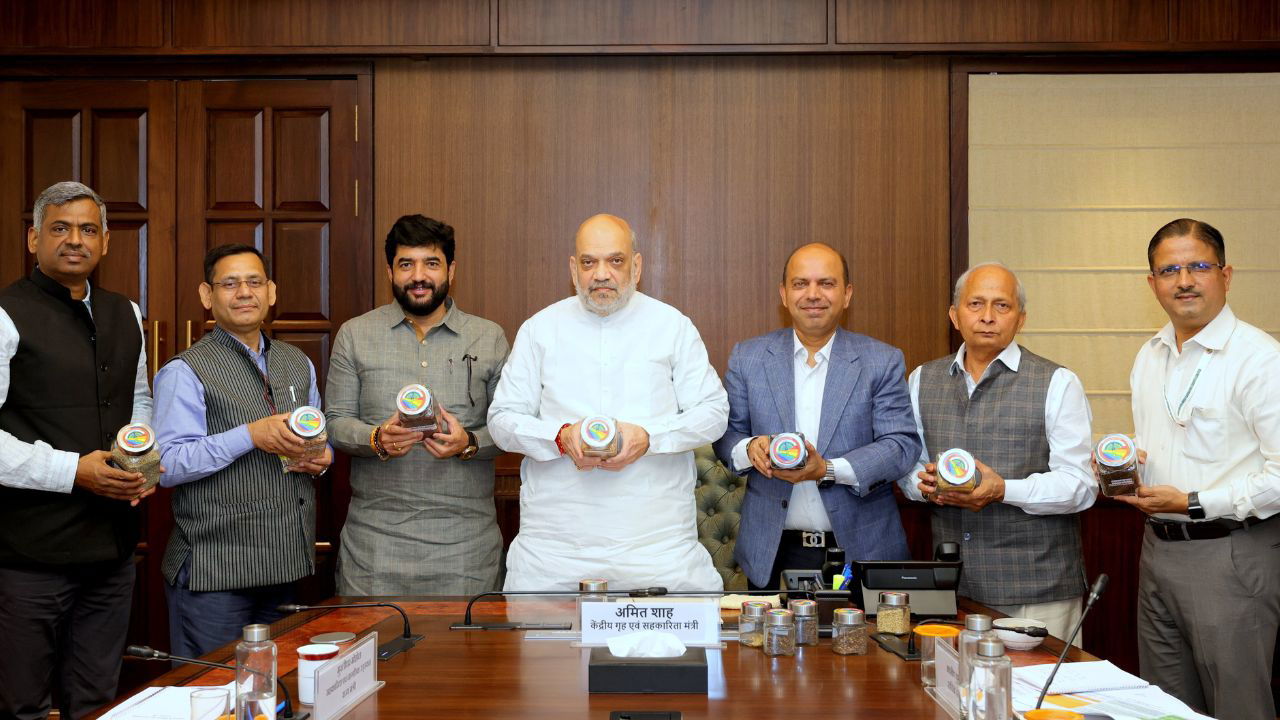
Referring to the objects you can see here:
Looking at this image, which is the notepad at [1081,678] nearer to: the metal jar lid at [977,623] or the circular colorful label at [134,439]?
the metal jar lid at [977,623]

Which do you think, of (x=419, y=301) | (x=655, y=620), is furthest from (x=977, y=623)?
(x=419, y=301)

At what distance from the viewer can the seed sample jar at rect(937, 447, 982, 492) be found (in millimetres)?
2682

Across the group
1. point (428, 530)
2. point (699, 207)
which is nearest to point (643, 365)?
point (428, 530)

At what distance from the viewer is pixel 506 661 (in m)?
1.95

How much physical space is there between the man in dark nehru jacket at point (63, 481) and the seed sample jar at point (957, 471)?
2297 mm

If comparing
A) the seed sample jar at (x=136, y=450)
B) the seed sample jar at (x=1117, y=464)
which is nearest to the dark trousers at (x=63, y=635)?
the seed sample jar at (x=136, y=450)

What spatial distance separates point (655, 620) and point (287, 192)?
9.81 feet

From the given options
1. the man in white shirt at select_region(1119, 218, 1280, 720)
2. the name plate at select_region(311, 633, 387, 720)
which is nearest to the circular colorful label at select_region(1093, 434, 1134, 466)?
the man in white shirt at select_region(1119, 218, 1280, 720)

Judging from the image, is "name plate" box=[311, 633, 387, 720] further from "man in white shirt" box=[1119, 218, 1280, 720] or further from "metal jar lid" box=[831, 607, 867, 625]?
"man in white shirt" box=[1119, 218, 1280, 720]

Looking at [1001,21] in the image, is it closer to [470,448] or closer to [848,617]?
[470,448]

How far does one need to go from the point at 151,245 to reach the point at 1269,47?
4869 millimetres

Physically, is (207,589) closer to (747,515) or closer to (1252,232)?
(747,515)

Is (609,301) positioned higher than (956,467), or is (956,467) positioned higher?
(609,301)

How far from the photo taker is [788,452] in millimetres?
2738
